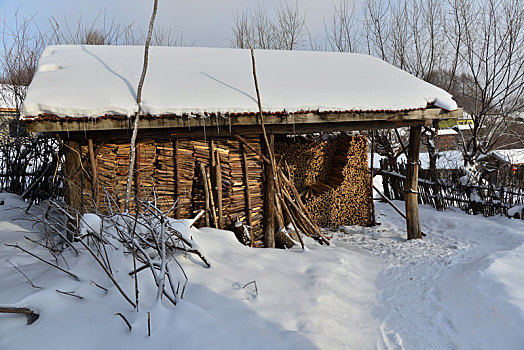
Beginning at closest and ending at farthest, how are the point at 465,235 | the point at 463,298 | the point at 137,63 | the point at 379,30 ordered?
the point at 463,298 → the point at 137,63 → the point at 465,235 → the point at 379,30

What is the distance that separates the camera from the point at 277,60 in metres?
6.39

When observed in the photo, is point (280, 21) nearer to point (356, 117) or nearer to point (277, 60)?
point (277, 60)

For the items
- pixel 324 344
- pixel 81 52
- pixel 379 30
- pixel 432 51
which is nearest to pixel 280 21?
pixel 379 30

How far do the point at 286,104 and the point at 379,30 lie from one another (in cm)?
913

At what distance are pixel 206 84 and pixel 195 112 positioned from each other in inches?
33.7

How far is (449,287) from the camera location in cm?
387

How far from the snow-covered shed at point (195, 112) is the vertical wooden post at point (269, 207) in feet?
0.27

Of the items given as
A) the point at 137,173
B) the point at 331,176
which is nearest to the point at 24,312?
the point at 137,173

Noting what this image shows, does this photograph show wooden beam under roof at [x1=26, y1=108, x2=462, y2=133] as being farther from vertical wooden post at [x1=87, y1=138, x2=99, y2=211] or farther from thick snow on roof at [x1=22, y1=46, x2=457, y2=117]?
vertical wooden post at [x1=87, y1=138, x2=99, y2=211]

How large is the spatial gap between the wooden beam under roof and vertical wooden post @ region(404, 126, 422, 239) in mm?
555

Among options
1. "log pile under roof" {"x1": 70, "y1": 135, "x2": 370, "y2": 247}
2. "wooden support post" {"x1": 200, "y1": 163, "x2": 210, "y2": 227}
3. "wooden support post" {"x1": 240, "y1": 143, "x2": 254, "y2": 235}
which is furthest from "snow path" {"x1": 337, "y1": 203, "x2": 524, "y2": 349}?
"wooden support post" {"x1": 200, "y1": 163, "x2": 210, "y2": 227}

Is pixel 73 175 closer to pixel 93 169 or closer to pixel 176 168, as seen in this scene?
pixel 93 169

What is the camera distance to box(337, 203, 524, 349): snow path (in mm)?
2828

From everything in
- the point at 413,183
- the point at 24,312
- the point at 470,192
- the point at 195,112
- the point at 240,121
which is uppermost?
the point at 195,112
